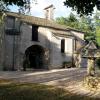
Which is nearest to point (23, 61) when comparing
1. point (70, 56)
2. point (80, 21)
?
point (70, 56)

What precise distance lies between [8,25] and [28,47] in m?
4.48

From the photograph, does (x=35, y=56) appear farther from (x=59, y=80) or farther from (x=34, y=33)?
(x=59, y=80)

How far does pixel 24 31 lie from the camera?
3466 centimetres

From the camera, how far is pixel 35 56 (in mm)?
38406

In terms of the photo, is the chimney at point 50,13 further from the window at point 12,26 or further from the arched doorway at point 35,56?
the window at point 12,26

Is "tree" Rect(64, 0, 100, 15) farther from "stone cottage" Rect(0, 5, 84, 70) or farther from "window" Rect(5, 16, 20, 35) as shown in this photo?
"window" Rect(5, 16, 20, 35)

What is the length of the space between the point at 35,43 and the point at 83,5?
25324 millimetres

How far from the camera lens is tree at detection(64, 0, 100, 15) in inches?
429

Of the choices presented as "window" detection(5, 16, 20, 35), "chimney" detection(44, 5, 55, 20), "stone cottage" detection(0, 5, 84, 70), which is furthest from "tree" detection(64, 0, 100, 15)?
"chimney" detection(44, 5, 55, 20)

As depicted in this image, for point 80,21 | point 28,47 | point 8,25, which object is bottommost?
point 28,47

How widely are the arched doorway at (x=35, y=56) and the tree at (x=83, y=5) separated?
25875 millimetres

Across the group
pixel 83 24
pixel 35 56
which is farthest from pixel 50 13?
pixel 83 24

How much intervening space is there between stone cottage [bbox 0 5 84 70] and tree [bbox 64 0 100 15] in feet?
64.7

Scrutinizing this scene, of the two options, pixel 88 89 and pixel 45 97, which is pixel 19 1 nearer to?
pixel 45 97
